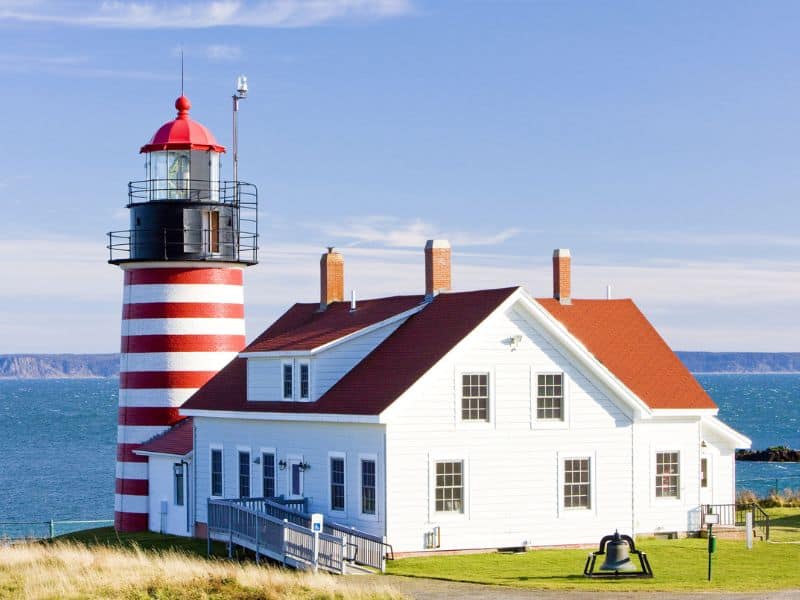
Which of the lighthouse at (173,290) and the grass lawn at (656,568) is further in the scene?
the lighthouse at (173,290)

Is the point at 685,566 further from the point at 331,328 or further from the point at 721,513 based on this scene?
the point at 331,328

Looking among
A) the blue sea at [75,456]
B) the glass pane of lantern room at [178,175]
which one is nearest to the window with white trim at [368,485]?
the glass pane of lantern room at [178,175]

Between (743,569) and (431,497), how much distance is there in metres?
6.55

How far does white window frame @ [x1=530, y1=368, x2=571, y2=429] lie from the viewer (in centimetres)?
3303

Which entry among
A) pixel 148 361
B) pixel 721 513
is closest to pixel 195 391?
pixel 148 361

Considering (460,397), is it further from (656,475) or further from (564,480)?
(656,475)

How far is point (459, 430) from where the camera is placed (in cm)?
3206

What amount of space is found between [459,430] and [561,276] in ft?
27.3

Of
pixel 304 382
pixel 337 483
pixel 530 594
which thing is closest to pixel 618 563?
pixel 530 594

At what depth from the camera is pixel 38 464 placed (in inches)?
3703

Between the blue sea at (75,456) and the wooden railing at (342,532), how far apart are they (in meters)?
23.3

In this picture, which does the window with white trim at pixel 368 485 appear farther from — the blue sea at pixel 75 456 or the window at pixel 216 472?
the blue sea at pixel 75 456

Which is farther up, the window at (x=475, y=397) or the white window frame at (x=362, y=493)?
the window at (x=475, y=397)

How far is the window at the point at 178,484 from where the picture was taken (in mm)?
38562
